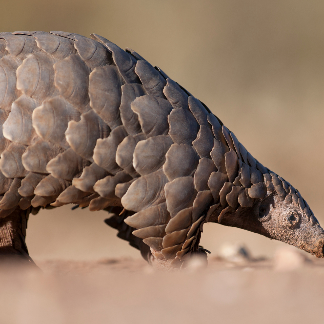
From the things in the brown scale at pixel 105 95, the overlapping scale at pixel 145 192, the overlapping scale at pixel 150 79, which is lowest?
the overlapping scale at pixel 145 192

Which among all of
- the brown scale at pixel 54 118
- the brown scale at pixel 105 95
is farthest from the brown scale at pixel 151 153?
the brown scale at pixel 54 118

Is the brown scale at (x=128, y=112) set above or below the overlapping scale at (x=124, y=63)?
below

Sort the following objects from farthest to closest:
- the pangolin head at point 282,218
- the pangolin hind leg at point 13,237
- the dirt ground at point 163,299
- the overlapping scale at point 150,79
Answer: the pangolin head at point 282,218 < the pangolin hind leg at point 13,237 < the overlapping scale at point 150,79 < the dirt ground at point 163,299

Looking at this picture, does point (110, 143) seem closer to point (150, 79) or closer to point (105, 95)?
point (105, 95)

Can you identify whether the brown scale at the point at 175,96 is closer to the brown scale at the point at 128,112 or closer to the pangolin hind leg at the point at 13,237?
the brown scale at the point at 128,112

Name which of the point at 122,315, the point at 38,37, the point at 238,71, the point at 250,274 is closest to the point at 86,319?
the point at 122,315

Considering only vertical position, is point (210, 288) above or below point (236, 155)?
below

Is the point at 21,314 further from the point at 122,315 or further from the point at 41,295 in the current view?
the point at 122,315

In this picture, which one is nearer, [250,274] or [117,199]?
[250,274]
